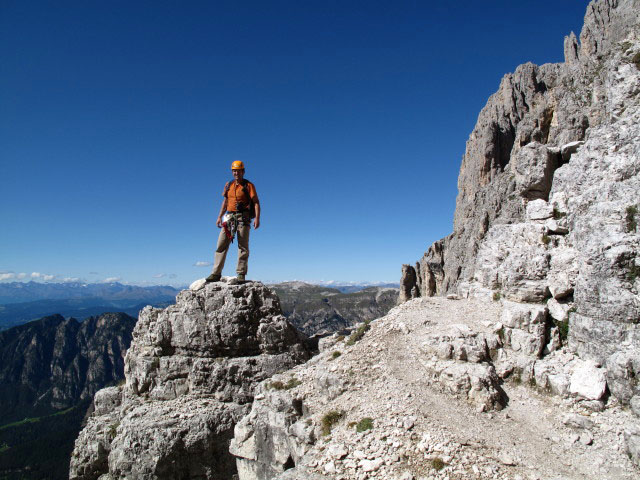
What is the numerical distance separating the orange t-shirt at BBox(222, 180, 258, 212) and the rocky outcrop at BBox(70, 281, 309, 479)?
4.47 metres

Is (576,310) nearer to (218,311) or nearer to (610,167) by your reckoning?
(610,167)

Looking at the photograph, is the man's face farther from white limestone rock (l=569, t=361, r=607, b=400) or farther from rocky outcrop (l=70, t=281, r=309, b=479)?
white limestone rock (l=569, t=361, r=607, b=400)

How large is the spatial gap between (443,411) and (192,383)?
1258cm

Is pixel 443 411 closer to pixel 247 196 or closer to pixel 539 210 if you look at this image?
pixel 539 210

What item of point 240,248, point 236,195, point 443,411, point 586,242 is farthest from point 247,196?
point 586,242

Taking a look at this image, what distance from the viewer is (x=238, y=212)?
19484mm

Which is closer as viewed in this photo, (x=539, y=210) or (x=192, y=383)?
(x=539, y=210)

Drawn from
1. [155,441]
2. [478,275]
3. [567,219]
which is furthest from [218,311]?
[567,219]

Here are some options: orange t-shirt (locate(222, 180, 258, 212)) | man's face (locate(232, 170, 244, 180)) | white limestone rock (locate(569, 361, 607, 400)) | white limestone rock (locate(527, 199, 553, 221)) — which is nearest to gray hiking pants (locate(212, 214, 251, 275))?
orange t-shirt (locate(222, 180, 258, 212))

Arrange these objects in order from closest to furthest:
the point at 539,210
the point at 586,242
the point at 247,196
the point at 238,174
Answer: the point at 586,242
the point at 539,210
the point at 238,174
the point at 247,196

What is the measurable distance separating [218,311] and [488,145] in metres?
102

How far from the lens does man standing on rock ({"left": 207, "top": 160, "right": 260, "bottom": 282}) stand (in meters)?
19.4

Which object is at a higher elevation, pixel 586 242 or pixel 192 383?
pixel 586 242

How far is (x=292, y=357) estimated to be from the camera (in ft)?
62.3
